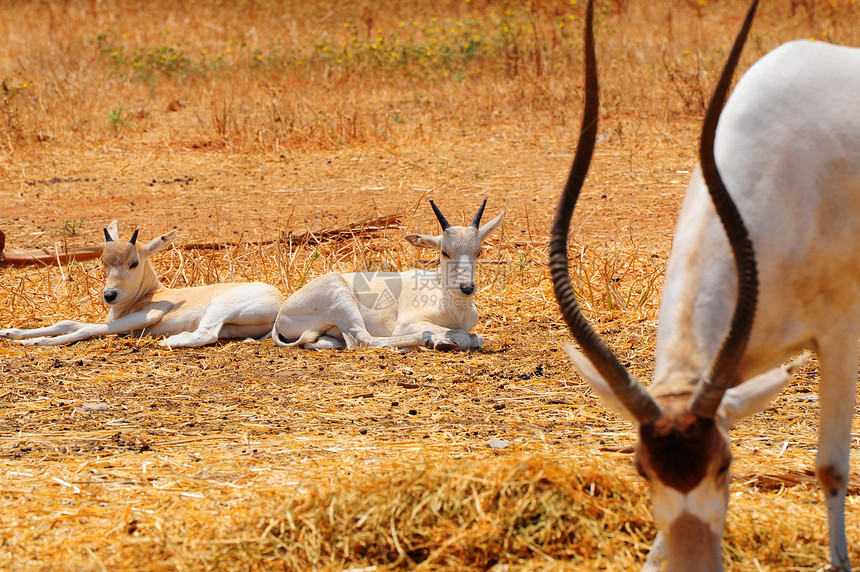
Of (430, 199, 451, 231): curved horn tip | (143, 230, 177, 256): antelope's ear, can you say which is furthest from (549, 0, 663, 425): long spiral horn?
(143, 230, 177, 256): antelope's ear

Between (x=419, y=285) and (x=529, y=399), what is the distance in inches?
89.8

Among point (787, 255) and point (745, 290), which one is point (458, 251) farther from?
point (745, 290)

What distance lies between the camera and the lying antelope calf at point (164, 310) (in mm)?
7500

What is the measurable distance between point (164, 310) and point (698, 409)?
18.5 ft

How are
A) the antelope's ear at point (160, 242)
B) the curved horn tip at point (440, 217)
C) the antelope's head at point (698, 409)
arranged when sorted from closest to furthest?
the antelope's head at point (698, 409)
the curved horn tip at point (440, 217)
the antelope's ear at point (160, 242)

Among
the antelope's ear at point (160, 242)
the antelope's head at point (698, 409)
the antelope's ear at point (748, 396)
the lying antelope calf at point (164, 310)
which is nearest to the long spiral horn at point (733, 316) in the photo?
the antelope's head at point (698, 409)

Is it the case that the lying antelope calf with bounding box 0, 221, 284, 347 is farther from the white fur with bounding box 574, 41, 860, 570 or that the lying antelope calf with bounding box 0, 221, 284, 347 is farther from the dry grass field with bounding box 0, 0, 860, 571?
the white fur with bounding box 574, 41, 860, 570

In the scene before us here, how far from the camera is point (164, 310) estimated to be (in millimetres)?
7840

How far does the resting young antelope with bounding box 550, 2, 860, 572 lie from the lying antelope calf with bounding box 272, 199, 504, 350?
3537 millimetres

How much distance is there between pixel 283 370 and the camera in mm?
6633

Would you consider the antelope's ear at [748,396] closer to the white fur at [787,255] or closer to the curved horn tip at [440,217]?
the white fur at [787,255]

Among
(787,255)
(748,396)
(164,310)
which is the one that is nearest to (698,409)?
(748,396)

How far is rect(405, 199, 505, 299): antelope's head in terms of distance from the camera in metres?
7.21

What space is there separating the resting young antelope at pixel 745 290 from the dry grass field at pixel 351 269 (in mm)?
243
